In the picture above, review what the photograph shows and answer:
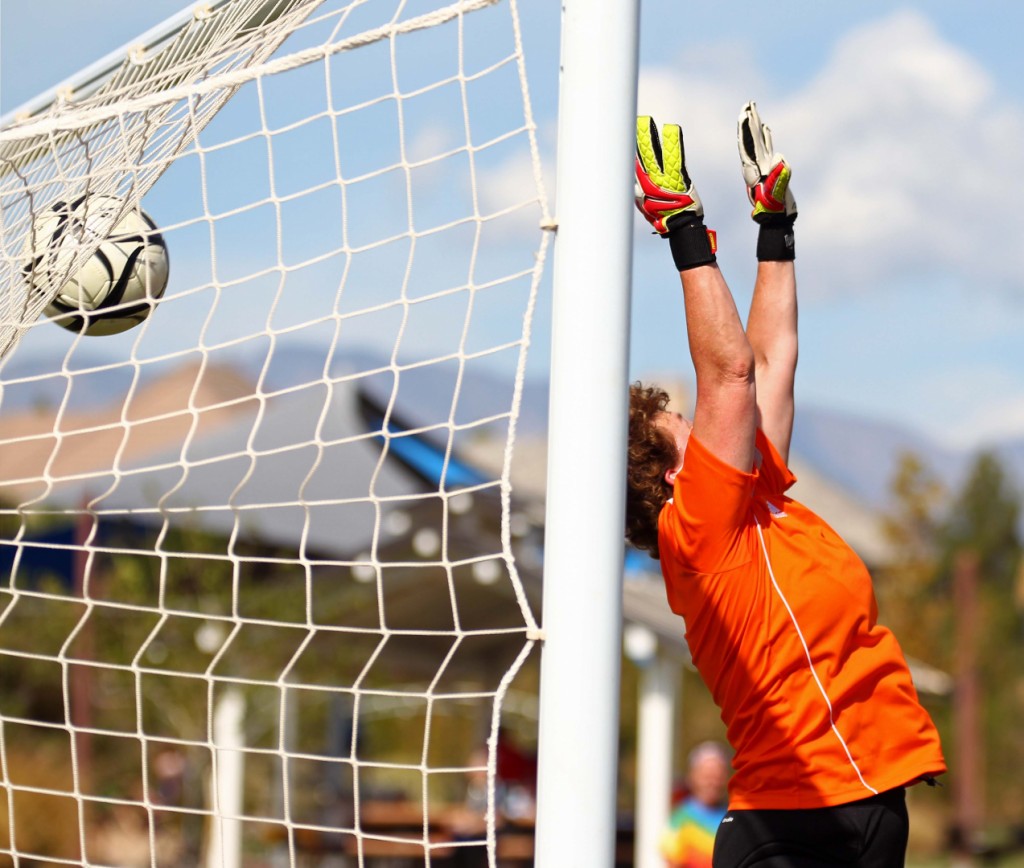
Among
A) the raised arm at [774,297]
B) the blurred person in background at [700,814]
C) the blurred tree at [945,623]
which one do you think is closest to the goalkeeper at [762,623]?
the raised arm at [774,297]

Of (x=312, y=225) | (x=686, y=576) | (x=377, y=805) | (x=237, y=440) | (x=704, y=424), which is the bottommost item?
(x=377, y=805)

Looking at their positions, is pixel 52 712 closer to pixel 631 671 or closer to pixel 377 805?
pixel 377 805

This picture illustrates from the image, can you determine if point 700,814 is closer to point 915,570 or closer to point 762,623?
point 762,623

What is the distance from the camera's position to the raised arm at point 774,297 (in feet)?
10.8

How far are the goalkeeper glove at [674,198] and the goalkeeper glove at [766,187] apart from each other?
17.3 inches

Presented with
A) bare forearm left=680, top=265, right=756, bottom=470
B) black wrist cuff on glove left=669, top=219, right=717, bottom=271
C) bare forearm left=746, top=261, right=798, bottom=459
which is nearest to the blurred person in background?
bare forearm left=746, top=261, right=798, bottom=459

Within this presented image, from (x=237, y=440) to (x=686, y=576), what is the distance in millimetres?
31368

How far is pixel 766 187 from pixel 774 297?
310 millimetres

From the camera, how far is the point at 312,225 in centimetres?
361

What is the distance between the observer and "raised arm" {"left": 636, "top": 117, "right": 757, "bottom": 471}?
2.77 metres

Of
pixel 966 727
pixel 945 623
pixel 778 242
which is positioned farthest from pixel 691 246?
pixel 945 623

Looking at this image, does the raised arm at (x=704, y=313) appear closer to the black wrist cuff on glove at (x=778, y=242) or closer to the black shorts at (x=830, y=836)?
the black wrist cuff on glove at (x=778, y=242)

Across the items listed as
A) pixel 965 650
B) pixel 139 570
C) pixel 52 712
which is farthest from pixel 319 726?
pixel 965 650

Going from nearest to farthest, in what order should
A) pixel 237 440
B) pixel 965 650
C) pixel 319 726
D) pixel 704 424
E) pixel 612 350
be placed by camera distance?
pixel 612 350
pixel 704 424
pixel 319 726
pixel 965 650
pixel 237 440
